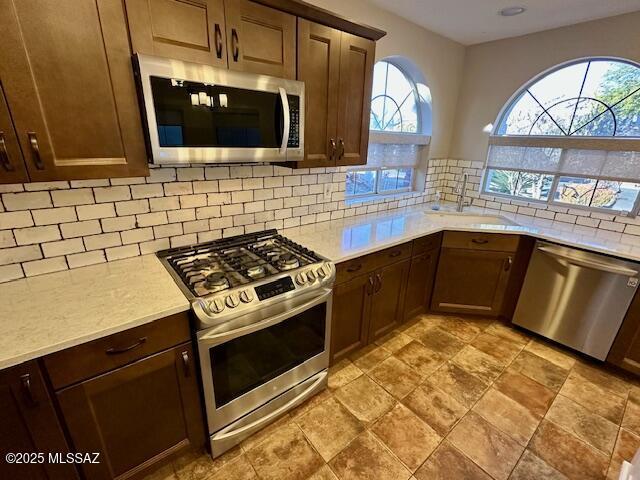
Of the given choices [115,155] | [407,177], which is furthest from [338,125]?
[407,177]

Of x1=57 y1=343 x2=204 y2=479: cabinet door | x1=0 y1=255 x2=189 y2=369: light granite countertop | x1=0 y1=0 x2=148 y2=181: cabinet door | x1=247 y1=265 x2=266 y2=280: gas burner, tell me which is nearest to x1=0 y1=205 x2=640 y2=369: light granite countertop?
x1=0 y1=255 x2=189 y2=369: light granite countertop

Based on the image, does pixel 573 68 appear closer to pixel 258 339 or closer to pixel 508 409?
pixel 508 409

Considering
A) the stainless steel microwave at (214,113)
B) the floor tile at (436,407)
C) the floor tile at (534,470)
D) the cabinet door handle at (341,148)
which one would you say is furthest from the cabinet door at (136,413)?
the floor tile at (534,470)

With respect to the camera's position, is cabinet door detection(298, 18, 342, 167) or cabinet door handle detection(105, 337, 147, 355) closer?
cabinet door handle detection(105, 337, 147, 355)

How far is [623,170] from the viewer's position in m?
2.40

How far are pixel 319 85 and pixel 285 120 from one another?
42 cm

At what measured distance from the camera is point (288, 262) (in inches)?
63.6

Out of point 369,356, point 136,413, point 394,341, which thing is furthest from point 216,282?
point 394,341

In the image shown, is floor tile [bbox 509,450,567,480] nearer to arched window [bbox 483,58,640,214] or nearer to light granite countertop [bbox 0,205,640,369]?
light granite countertop [bbox 0,205,640,369]

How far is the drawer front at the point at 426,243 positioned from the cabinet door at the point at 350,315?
0.54 m

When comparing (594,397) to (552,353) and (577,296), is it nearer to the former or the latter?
(552,353)

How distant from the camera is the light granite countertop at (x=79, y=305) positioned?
101 centimetres

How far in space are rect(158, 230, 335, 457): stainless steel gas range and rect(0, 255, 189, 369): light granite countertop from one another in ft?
0.36

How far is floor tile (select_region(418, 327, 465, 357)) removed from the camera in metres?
2.40
